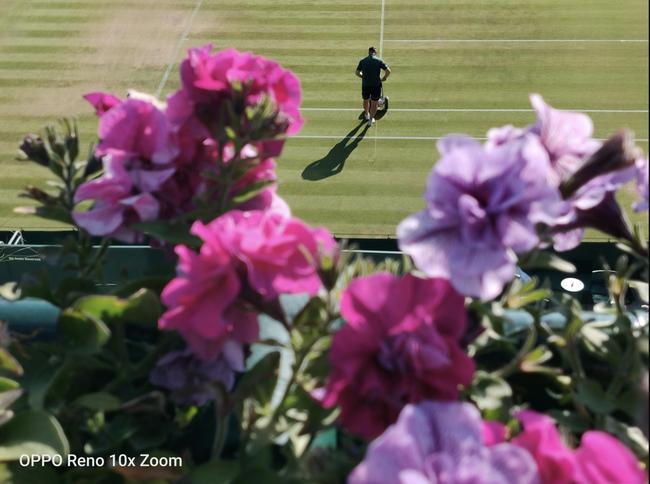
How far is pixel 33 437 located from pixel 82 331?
15 centimetres

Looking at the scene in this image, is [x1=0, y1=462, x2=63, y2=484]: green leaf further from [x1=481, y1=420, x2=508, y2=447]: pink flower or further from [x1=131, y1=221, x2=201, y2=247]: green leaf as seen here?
[x1=481, y1=420, x2=508, y2=447]: pink flower

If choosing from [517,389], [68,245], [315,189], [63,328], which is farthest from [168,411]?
[315,189]

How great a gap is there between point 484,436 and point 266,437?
311mm

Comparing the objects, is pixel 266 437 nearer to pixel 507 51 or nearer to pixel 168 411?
pixel 168 411

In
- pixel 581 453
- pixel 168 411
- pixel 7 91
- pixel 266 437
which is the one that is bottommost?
pixel 7 91

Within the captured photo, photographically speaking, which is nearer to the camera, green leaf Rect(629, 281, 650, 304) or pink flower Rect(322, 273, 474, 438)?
pink flower Rect(322, 273, 474, 438)

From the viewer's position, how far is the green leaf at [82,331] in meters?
1.17

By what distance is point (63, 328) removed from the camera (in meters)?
1.22

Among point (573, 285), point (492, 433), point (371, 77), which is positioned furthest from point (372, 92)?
point (492, 433)

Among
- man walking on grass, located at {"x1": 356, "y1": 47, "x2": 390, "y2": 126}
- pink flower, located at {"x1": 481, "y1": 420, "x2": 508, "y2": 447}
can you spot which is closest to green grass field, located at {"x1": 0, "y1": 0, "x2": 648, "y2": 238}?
man walking on grass, located at {"x1": 356, "y1": 47, "x2": 390, "y2": 126}

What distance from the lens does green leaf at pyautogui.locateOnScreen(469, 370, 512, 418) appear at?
1.10 m

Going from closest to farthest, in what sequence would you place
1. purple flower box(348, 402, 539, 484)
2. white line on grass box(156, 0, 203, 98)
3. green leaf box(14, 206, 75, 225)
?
1. purple flower box(348, 402, 539, 484)
2. green leaf box(14, 206, 75, 225)
3. white line on grass box(156, 0, 203, 98)

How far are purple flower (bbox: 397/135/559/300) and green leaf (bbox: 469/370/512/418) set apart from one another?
0.55 feet

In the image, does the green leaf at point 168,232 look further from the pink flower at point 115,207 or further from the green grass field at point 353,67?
the green grass field at point 353,67
